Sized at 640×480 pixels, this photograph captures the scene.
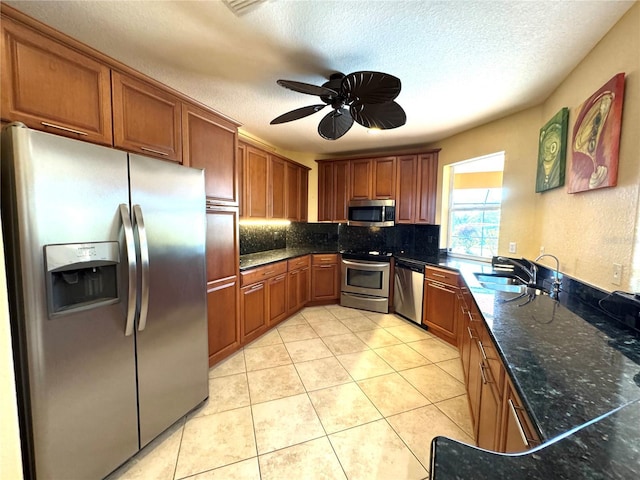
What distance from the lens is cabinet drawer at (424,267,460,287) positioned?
2.73 m

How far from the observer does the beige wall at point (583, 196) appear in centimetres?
129

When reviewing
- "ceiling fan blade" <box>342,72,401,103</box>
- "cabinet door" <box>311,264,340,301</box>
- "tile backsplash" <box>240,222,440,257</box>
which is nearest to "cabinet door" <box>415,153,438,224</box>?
"tile backsplash" <box>240,222,440,257</box>

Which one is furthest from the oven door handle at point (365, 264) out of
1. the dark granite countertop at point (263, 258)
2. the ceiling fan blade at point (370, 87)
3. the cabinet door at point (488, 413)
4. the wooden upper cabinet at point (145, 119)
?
the wooden upper cabinet at point (145, 119)

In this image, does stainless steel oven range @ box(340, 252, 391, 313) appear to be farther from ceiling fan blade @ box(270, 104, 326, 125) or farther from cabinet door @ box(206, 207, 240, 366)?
ceiling fan blade @ box(270, 104, 326, 125)

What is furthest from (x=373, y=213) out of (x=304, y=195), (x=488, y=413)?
(x=488, y=413)

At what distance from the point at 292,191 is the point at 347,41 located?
2.44 metres

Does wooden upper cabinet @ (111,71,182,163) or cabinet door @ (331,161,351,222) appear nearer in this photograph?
wooden upper cabinet @ (111,71,182,163)

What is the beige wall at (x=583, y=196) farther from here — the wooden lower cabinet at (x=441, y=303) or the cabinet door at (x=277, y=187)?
the cabinet door at (x=277, y=187)

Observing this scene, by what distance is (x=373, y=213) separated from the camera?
12.8ft

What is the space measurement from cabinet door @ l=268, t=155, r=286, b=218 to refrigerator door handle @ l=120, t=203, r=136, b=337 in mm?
2135

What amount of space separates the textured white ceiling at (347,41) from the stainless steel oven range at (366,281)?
2.10 meters

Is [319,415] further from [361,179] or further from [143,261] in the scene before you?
[361,179]

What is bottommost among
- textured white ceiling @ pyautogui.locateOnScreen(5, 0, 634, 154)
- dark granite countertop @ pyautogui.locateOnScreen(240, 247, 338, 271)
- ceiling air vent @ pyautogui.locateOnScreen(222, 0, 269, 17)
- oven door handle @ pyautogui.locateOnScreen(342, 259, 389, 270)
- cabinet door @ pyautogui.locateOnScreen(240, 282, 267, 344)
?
cabinet door @ pyautogui.locateOnScreen(240, 282, 267, 344)

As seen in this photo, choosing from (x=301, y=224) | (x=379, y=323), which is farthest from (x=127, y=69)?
(x=379, y=323)
